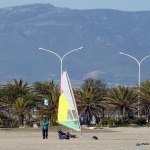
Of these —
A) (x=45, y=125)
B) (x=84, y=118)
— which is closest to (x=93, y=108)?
(x=84, y=118)

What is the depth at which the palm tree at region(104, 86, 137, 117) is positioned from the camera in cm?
7888

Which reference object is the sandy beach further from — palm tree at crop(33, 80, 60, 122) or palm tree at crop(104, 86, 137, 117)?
palm tree at crop(104, 86, 137, 117)

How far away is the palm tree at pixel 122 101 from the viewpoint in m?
78.9

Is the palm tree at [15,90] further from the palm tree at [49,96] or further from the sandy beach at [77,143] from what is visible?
the sandy beach at [77,143]

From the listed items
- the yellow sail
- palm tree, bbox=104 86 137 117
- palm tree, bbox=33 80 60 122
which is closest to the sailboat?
the yellow sail

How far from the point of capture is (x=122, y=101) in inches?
3100

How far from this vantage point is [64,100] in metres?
42.2

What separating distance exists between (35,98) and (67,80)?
3847cm

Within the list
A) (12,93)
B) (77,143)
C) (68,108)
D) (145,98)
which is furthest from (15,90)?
(77,143)

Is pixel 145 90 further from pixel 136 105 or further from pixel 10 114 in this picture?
pixel 10 114

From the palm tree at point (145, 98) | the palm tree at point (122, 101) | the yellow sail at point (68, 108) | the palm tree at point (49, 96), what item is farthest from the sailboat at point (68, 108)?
the palm tree at point (122, 101)

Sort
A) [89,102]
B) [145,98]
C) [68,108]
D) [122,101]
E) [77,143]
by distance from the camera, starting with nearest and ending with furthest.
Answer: [77,143] < [68,108] < [89,102] < [145,98] < [122,101]

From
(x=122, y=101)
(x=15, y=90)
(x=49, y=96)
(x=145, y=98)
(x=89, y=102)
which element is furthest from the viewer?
(x=15, y=90)

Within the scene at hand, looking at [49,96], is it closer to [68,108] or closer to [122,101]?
[122,101]
